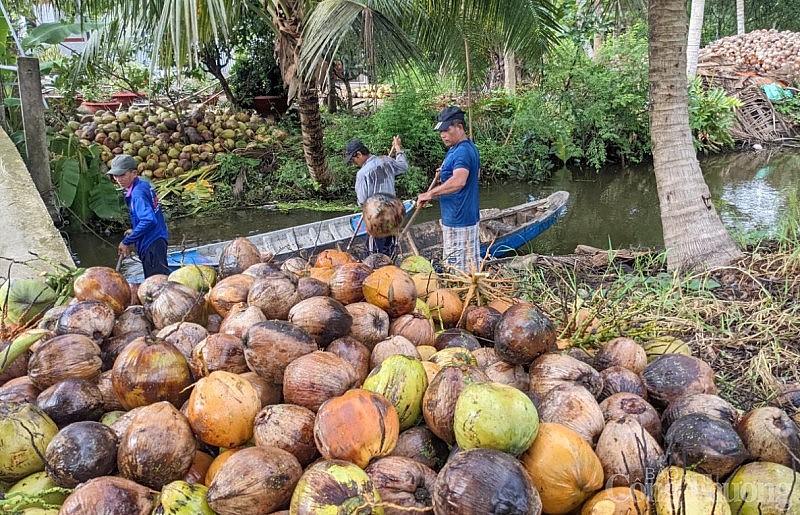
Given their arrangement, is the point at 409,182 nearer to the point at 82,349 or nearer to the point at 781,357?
the point at 781,357

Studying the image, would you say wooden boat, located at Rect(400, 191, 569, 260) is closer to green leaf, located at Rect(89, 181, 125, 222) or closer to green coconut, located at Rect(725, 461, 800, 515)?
green leaf, located at Rect(89, 181, 125, 222)

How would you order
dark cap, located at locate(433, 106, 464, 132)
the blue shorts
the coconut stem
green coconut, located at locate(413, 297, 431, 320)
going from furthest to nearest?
the blue shorts
dark cap, located at locate(433, 106, 464, 132)
green coconut, located at locate(413, 297, 431, 320)
the coconut stem

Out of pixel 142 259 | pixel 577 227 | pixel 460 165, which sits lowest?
pixel 577 227

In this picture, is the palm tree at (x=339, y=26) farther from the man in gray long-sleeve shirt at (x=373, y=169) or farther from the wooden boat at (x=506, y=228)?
the wooden boat at (x=506, y=228)

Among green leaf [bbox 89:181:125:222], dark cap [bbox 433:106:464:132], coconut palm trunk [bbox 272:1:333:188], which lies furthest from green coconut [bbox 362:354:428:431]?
green leaf [bbox 89:181:125:222]

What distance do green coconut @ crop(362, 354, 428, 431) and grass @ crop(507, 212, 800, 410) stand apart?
77 cm

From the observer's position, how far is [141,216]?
529 centimetres

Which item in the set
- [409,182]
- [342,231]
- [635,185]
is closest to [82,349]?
[342,231]

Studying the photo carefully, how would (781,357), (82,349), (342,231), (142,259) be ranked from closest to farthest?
(82,349)
(781,357)
(142,259)
(342,231)

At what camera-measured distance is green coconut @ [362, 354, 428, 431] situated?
1.71m

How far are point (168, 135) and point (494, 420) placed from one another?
1229 centimetres

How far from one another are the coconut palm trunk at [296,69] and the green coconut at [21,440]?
6404mm

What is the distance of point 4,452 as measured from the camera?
1634 millimetres

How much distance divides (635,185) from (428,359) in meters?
12.4
